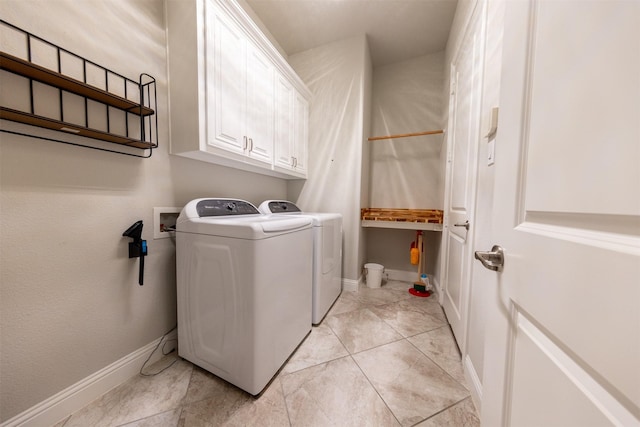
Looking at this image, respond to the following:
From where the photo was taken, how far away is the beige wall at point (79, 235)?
0.84 m

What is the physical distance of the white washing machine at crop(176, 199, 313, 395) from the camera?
1.05 m

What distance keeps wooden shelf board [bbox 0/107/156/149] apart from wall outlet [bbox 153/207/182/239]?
0.38 metres

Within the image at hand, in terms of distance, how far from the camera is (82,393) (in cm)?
101

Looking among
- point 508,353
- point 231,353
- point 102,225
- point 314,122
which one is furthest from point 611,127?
point 314,122

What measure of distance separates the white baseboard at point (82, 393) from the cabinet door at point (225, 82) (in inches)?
50.0

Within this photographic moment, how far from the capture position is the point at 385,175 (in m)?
2.84

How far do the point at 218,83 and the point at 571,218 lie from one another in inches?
62.7

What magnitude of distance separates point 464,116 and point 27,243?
238 centimetres

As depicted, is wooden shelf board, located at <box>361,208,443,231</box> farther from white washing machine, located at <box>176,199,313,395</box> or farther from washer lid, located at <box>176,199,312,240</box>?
white washing machine, located at <box>176,199,313,395</box>

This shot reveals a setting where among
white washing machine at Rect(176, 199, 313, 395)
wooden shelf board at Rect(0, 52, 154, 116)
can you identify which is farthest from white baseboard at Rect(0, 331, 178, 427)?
wooden shelf board at Rect(0, 52, 154, 116)

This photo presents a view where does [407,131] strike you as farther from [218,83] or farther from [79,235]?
[79,235]

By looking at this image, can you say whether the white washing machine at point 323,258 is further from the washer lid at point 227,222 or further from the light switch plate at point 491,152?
the light switch plate at point 491,152

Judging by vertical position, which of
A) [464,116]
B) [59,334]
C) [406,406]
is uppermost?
[464,116]

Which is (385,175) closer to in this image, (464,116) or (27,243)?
(464,116)
